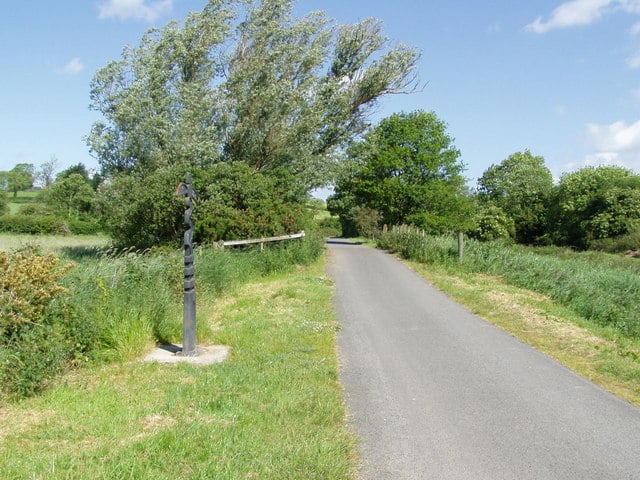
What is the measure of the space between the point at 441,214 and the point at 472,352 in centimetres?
3968

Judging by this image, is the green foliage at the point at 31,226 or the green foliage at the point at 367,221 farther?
the green foliage at the point at 367,221

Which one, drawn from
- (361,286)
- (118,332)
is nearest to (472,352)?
(118,332)

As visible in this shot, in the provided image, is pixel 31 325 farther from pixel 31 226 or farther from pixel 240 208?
pixel 31 226

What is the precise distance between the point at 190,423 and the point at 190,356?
316 cm

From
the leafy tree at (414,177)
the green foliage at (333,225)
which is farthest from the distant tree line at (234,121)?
the green foliage at (333,225)

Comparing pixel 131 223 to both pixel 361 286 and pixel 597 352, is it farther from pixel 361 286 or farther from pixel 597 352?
pixel 597 352

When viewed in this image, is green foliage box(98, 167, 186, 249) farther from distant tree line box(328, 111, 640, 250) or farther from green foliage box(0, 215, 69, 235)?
green foliage box(0, 215, 69, 235)

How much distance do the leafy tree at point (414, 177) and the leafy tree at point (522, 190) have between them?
2795 centimetres

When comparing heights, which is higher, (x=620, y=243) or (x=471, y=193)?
(x=471, y=193)

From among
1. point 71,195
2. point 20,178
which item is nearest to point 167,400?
point 71,195

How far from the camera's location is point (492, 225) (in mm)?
68375

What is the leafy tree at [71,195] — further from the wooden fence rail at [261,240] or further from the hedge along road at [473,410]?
the hedge along road at [473,410]

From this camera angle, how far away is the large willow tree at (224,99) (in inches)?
1097

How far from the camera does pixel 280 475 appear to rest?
4.61m
